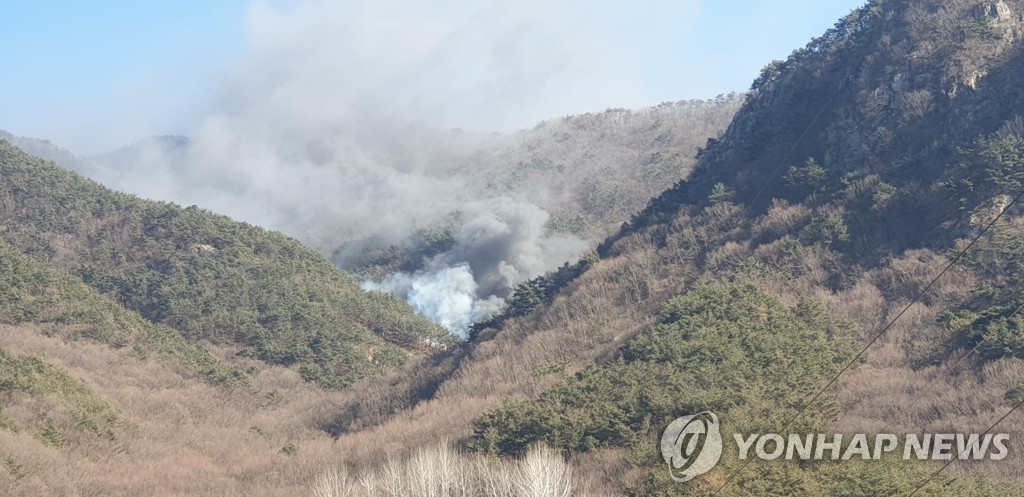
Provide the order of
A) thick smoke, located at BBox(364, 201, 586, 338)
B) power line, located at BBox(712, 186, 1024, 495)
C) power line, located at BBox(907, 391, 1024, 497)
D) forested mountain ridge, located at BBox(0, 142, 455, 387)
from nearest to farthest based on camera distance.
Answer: power line, located at BBox(907, 391, 1024, 497) < power line, located at BBox(712, 186, 1024, 495) < forested mountain ridge, located at BBox(0, 142, 455, 387) < thick smoke, located at BBox(364, 201, 586, 338)

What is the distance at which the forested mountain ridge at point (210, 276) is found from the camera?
106m

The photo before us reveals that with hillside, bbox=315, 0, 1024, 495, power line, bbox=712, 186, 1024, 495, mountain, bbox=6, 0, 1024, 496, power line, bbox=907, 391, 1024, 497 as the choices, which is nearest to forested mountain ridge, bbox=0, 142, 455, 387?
mountain, bbox=6, 0, 1024, 496

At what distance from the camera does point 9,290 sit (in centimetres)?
8888

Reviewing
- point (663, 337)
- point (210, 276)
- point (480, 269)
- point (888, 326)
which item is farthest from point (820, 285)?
point (480, 269)

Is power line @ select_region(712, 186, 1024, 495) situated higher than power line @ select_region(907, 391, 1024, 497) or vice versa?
power line @ select_region(712, 186, 1024, 495)

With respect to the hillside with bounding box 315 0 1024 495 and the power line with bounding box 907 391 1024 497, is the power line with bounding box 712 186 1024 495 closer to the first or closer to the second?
the hillside with bounding box 315 0 1024 495

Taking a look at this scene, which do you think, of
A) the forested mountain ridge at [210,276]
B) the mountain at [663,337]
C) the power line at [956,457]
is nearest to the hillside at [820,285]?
the mountain at [663,337]

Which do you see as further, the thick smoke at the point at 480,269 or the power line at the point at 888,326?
the thick smoke at the point at 480,269

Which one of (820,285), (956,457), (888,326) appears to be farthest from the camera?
(820,285)

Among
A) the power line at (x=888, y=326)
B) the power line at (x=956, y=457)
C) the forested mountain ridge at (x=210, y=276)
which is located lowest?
the power line at (x=956, y=457)

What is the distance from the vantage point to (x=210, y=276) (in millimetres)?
115438

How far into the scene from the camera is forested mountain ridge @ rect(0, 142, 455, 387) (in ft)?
349

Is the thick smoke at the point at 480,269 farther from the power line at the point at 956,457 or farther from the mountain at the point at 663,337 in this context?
the power line at the point at 956,457

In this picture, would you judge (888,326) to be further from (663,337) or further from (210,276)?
(210,276)
